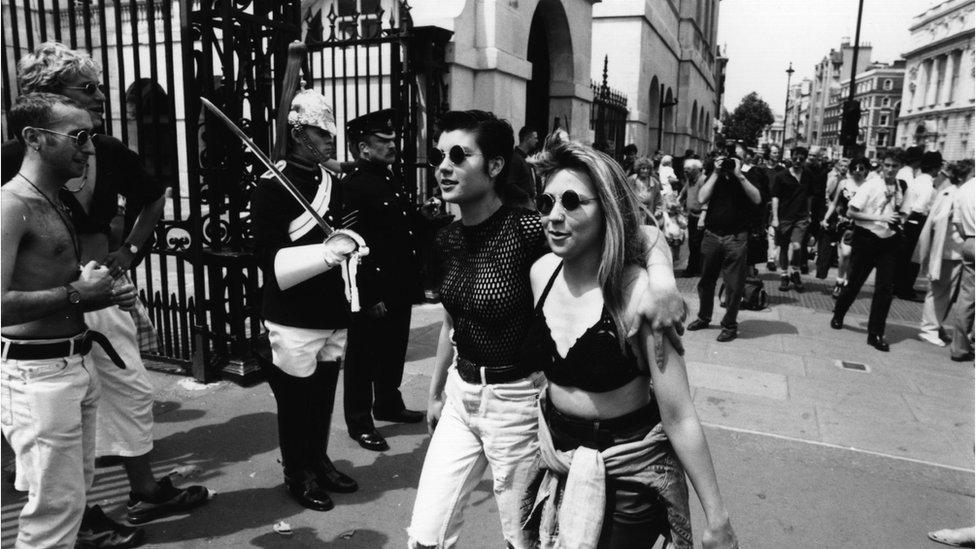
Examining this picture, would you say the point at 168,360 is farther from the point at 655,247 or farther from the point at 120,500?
the point at 655,247

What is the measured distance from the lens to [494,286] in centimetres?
252

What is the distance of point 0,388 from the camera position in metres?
2.62

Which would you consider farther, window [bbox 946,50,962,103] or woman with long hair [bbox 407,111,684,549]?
window [bbox 946,50,962,103]

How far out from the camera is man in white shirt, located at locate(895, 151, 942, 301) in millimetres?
8734

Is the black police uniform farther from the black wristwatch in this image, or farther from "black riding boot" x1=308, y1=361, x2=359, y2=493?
the black wristwatch

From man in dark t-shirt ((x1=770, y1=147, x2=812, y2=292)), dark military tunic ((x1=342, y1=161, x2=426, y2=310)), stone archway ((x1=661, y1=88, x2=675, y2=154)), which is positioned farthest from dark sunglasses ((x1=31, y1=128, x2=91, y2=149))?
stone archway ((x1=661, y1=88, x2=675, y2=154))

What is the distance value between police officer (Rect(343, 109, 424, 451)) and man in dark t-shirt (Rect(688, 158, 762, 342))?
404cm

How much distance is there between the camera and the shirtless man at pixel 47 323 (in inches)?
98.5

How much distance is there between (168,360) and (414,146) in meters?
3.51

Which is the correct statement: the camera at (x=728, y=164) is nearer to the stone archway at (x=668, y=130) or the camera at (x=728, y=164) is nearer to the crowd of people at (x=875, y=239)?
the crowd of people at (x=875, y=239)

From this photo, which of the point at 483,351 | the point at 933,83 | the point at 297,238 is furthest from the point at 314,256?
the point at 933,83

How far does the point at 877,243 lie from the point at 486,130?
19.7 ft

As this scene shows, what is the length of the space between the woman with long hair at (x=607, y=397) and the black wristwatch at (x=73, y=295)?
170 centimetres

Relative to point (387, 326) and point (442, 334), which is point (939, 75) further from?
point (442, 334)
